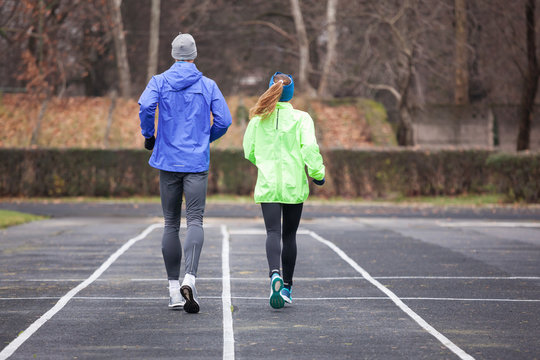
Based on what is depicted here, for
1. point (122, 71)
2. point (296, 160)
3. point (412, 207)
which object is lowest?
point (412, 207)

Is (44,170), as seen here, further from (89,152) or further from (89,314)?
(89,314)

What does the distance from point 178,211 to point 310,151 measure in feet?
3.94

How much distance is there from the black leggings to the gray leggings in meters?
0.57

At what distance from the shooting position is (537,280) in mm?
9016

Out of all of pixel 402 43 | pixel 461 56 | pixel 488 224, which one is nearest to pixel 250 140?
pixel 488 224

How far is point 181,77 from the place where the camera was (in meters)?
7.16

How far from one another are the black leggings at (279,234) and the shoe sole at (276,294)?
0.14m

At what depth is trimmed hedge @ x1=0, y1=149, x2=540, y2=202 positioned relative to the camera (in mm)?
25688

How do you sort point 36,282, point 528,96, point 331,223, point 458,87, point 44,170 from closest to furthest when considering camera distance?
point 36,282, point 331,223, point 44,170, point 528,96, point 458,87

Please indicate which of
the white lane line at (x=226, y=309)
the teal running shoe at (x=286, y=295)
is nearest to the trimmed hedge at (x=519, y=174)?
the white lane line at (x=226, y=309)

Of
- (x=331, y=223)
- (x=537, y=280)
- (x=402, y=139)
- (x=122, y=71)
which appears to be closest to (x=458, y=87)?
(x=402, y=139)

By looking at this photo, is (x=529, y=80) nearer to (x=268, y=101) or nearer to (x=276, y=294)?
(x=268, y=101)

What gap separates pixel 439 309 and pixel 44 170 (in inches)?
813

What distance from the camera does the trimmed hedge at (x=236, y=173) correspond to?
1011 inches
